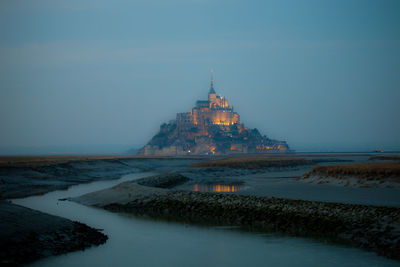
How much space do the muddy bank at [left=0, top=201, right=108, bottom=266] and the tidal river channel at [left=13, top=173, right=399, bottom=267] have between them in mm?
426

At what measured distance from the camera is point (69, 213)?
21.1m

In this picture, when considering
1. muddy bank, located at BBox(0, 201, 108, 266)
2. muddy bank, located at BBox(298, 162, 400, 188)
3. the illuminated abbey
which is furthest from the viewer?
the illuminated abbey

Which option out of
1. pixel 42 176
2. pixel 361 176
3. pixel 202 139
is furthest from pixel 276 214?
pixel 202 139

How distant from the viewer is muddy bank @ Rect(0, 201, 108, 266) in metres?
12.2

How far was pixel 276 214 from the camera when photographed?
17.6 m

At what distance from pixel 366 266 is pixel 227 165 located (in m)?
46.3

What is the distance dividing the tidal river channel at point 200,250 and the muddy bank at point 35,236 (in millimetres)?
426

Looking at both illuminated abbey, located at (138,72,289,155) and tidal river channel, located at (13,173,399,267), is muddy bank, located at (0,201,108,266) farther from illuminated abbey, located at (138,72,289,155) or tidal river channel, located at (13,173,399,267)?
illuminated abbey, located at (138,72,289,155)

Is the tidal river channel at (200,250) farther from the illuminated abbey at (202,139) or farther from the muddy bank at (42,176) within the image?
the illuminated abbey at (202,139)

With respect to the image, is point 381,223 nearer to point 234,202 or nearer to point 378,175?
point 234,202

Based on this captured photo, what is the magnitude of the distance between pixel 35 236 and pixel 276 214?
9.35m

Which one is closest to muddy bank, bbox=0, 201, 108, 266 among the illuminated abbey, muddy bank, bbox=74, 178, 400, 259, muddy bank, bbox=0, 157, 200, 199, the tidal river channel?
the tidal river channel

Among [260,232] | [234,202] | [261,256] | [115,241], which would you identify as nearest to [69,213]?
[115,241]

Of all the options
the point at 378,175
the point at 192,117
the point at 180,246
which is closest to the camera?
the point at 180,246
